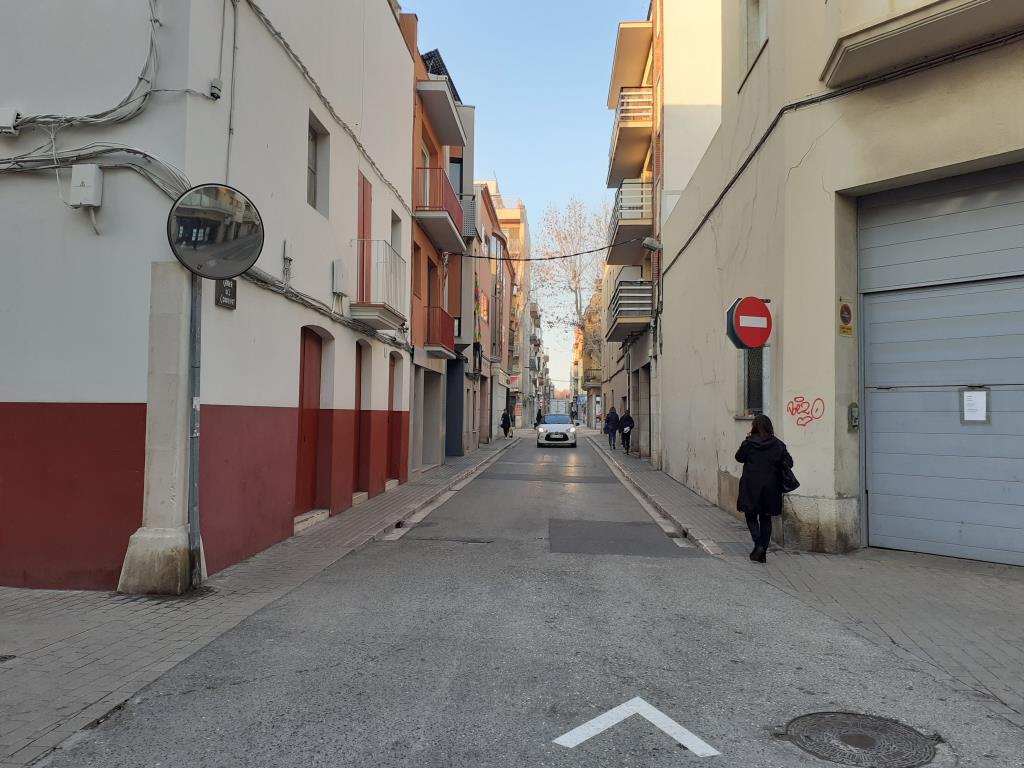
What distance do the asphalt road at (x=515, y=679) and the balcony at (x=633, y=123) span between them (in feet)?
58.4

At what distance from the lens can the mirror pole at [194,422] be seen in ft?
20.2

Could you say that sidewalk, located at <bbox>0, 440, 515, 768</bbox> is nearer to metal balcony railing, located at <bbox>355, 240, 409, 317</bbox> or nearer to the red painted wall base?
the red painted wall base

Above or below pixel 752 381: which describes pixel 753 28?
above

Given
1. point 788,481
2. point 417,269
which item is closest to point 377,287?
point 417,269

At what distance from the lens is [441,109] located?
1755cm

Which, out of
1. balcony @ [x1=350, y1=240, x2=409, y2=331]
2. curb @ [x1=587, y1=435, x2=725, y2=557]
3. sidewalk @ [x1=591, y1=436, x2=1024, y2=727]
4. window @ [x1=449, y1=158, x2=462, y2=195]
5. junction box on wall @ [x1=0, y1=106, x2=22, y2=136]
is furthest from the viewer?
window @ [x1=449, y1=158, x2=462, y2=195]

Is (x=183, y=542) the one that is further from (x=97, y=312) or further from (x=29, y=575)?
(x=97, y=312)

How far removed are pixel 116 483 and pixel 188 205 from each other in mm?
2435

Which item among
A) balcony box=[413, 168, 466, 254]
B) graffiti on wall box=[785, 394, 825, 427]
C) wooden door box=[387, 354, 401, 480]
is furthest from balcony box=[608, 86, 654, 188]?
graffiti on wall box=[785, 394, 825, 427]

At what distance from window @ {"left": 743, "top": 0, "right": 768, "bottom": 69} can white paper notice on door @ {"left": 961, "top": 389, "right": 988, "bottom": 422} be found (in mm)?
5407

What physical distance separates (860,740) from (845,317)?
551 centimetres

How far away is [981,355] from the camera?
7355 mm

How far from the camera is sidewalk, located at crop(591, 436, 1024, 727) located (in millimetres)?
4395

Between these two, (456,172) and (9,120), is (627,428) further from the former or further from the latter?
(9,120)
